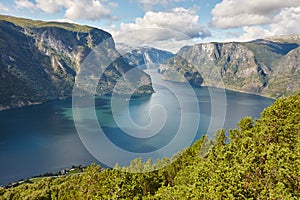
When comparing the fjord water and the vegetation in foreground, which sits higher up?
the vegetation in foreground

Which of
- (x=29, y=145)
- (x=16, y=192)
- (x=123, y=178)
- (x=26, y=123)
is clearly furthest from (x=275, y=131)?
(x=26, y=123)

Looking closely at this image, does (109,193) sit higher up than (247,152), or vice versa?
(247,152)

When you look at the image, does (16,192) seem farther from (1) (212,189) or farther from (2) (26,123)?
(2) (26,123)

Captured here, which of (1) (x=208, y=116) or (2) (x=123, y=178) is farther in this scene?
(1) (x=208, y=116)

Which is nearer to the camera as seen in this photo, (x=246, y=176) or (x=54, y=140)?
(x=246, y=176)

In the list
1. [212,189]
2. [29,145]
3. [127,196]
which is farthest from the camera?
[29,145]

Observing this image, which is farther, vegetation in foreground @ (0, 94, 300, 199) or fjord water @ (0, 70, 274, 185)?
fjord water @ (0, 70, 274, 185)

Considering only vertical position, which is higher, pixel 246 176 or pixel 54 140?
pixel 246 176

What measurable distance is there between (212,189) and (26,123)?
123 m

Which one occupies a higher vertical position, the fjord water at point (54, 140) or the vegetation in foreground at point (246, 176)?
the vegetation in foreground at point (246, 176)

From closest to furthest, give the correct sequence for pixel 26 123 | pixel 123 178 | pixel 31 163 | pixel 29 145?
1. pixel 123 178
2. pixel 31 163
3. pixel 29 145
4. pixel 26 123

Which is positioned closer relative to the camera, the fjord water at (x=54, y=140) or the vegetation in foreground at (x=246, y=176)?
the vegetation in foreground at (x=246, y=176)

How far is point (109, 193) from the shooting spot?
16.0m

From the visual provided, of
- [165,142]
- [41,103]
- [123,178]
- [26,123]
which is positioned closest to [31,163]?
[165,142]
